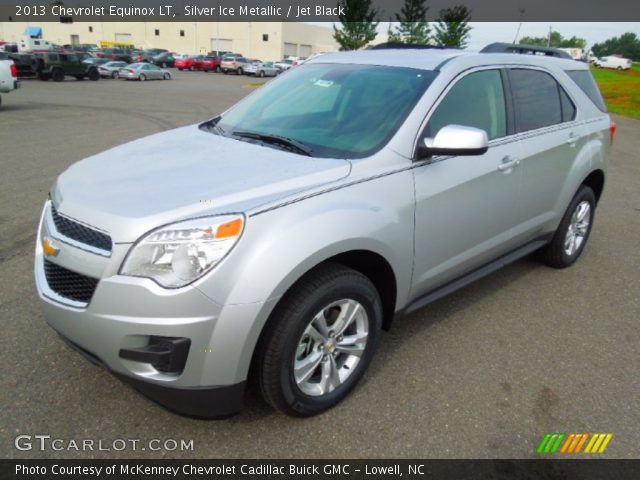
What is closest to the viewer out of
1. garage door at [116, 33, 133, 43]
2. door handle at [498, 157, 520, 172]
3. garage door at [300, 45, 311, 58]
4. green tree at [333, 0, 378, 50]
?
door handle at [498, 157, 520, 172]

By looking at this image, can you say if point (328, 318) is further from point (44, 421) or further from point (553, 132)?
point (553, 132)

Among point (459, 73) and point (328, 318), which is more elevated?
point (459, 73)

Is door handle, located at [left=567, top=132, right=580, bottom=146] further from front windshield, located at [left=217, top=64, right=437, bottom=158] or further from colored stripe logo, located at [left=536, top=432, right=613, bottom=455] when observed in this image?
colored stripe logo, located at [left=536, top=432, right=613, bottom=455]

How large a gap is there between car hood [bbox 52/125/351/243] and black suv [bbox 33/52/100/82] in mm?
30109

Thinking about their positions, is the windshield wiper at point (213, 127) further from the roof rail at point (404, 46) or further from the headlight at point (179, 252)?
the roof rail at point (404, 46)

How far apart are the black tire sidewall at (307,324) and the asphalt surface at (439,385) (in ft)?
0.36

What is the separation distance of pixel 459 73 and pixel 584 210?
91.4 inches

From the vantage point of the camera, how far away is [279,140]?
2881 mm

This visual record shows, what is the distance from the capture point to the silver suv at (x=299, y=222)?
6.59 feet

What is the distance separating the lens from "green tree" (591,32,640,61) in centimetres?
11794

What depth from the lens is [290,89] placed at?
11.5 feet

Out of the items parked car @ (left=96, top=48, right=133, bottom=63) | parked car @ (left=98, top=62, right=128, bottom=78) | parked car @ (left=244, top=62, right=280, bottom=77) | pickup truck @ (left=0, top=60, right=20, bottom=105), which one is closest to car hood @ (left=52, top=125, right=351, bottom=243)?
pickup truck @ (left=0, top=60, right=20, bottom=105)

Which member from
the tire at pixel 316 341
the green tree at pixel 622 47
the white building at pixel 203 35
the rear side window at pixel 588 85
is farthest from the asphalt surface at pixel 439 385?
the green tree at pixel 622 47
